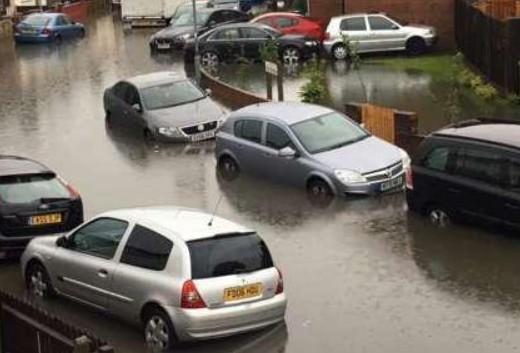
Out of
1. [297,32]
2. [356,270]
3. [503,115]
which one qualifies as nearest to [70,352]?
[356,270]

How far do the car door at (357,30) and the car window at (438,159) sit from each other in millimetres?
19620

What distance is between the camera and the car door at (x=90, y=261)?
42.0 ft

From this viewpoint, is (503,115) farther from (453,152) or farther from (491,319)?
(491,319)

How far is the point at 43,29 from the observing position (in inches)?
1870

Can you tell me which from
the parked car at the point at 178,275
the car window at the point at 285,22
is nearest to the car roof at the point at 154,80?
the car window at the point at 285,22

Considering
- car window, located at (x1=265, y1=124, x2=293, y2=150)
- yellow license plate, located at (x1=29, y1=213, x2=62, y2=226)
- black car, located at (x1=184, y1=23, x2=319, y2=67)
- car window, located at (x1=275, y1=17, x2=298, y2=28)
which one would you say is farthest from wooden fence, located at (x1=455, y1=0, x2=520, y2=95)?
yellow license plate, located at (x1=29, y1=213, x2=62, y2=226)

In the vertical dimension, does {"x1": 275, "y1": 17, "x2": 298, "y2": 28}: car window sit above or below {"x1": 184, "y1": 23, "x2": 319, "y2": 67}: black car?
above

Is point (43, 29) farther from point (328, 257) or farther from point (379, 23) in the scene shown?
point (328, 257)

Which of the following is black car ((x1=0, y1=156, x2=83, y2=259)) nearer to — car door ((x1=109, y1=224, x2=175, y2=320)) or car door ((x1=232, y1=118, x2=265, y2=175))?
car door ((x1=109, y1=224, x2=175, y2=320))

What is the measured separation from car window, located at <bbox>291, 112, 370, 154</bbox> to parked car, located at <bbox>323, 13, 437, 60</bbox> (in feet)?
54.2

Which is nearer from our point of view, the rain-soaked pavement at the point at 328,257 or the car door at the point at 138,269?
the car door at the point at 138,269

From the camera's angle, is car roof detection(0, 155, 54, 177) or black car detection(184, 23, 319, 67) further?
black car detection(184, 23, 319, 67)

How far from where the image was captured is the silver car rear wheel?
39.1ft

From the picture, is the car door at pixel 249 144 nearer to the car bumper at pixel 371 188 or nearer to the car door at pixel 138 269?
the car bumper at pixel 371 188
